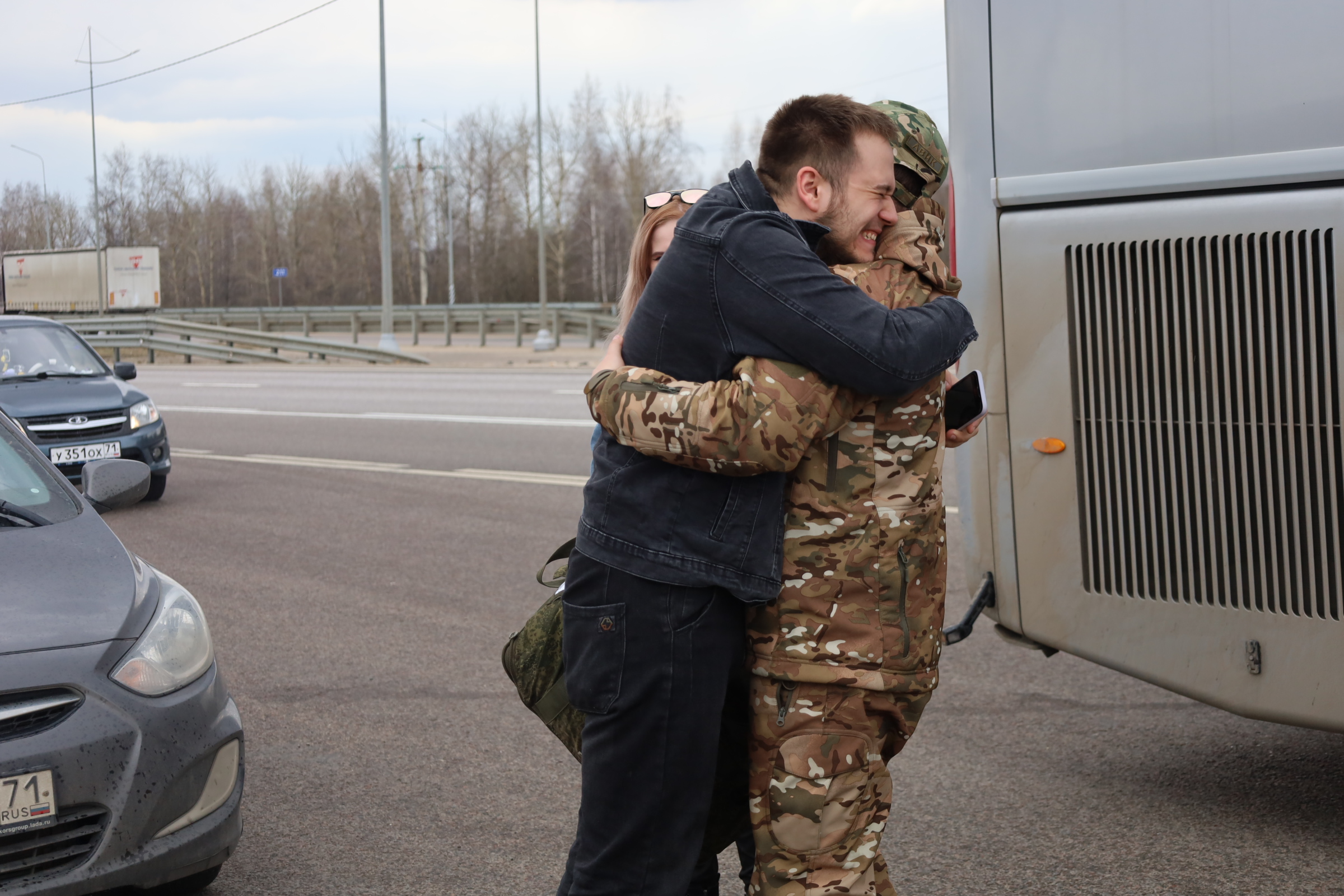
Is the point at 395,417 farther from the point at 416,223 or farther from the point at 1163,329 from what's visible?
the point at 416,223

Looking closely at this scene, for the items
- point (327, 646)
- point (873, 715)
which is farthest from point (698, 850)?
point (327, 646)

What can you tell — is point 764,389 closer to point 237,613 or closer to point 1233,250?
point 1233,250

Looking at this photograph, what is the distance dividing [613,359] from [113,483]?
266cm

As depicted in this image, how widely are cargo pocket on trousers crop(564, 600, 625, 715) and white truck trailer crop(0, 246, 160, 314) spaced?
4285 cm

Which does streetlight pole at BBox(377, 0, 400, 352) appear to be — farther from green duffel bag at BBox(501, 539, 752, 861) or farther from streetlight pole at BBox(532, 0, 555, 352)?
green duffel bag at BBox(501, 539, 752, 861)

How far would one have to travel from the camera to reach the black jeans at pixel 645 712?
2113 mm

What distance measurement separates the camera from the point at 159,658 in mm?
3133

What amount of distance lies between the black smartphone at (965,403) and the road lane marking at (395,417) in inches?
466

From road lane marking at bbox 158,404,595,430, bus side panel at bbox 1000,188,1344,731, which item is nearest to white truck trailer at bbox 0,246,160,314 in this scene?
road lane marking at bbox 158,404,595,430

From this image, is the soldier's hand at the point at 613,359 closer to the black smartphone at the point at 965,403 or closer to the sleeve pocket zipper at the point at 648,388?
the sleeve pocket zipper at the point at 648,388

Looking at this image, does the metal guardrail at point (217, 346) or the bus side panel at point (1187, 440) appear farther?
the metal guardrail at point (217, 346)

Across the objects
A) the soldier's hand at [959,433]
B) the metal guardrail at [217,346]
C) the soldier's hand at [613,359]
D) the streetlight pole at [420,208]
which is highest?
the streetlight pole at [420,208]

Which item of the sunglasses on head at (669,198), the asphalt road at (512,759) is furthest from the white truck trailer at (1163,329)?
the sunglasses on head at (669,198)

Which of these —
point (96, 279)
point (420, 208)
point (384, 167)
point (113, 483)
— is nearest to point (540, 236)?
point (384, 167)
